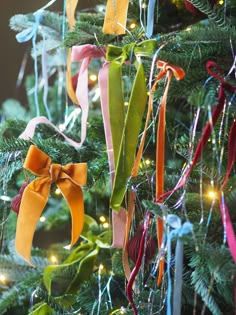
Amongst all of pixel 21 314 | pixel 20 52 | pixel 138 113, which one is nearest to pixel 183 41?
pixel 138 113

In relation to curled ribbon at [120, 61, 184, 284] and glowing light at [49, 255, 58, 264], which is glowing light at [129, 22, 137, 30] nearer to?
curled ribbon at [120, 61, 184, 284]

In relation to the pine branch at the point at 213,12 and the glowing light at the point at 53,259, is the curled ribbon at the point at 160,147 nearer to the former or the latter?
the pine branch at the point at 213,12

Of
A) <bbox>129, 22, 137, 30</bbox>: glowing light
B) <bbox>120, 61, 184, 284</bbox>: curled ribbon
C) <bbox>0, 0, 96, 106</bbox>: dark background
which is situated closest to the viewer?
<bbox>120, 61, 184, 284</bbox>: curled ribbon

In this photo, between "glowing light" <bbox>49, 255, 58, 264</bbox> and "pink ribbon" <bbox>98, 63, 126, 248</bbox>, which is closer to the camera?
"pink ribbon" <bbox>98, 63, 126, 248</bbox>

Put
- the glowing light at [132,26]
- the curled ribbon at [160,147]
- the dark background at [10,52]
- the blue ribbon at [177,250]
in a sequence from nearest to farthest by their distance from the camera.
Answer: the blue ribbon at [177,250]
the curled ribbon at [160,147]
the glowing light at [132,26]
the dark background at [10,52]

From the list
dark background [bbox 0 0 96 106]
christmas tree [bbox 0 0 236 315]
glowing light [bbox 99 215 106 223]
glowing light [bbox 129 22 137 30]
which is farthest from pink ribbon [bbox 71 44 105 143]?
dark background [bbox 0 0 96 106]

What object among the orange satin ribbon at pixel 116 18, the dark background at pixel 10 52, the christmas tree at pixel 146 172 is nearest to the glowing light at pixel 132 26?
the christmas tree at pixel 146 172

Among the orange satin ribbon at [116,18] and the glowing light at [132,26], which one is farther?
the glowing light at [132,26]

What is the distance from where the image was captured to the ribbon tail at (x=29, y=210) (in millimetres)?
543

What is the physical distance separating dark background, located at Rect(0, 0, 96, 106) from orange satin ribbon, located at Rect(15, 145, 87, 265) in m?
0.72

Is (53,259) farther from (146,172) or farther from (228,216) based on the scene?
(228,216)

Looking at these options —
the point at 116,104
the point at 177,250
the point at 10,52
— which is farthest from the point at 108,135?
the point at 10,52

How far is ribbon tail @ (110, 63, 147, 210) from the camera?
1.65 feet

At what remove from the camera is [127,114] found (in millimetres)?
507
